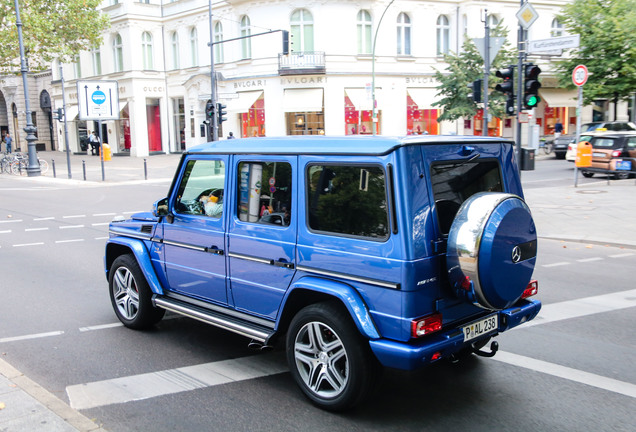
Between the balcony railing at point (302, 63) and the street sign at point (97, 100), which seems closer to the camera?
the street sign at point (97, 100)

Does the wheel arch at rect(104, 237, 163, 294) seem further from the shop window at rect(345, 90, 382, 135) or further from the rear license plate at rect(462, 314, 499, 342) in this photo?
the shop window at rect(345, 90, 382, 135)

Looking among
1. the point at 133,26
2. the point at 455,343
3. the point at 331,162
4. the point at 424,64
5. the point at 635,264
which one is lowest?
the point at 635,264

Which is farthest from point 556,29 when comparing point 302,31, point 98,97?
point 98,97

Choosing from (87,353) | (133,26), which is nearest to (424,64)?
(133,26)

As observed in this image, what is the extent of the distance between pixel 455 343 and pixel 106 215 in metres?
12.8

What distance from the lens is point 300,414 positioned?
13.7ft

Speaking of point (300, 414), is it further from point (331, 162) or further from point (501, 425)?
point (331, 162)

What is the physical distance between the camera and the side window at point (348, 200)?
3.93 m

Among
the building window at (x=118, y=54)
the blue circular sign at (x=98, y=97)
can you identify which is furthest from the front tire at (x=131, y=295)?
the building window at (x=118, y=54)

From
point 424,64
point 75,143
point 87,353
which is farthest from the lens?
point 75,143

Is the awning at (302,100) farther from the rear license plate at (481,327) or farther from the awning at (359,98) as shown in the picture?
the rear license plate at (481,327)

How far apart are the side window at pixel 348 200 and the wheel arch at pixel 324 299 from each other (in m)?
0.38

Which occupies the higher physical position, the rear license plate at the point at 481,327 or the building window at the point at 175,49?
the building window at the point at 175,49

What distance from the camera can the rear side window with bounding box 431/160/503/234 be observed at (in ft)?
13.2
